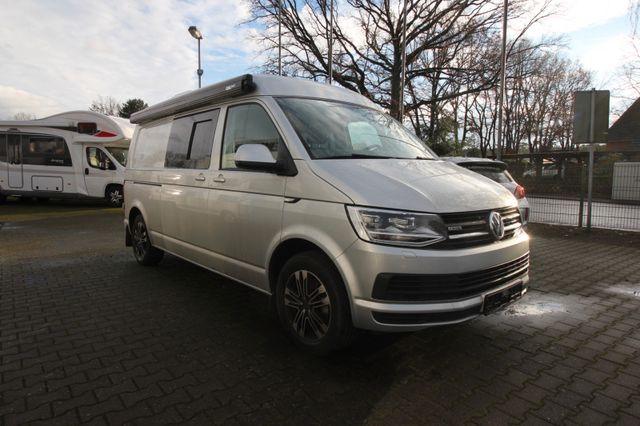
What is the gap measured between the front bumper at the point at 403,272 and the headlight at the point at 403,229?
0.05m

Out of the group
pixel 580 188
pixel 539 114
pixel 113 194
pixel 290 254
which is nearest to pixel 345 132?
pixel 290 254

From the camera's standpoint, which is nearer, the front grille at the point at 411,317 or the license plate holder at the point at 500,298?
the front grille at the point at 411,317

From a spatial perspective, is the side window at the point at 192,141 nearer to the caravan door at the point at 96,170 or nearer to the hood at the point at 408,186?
the hood at the point at 408,186

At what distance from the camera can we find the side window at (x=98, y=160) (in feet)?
A: 50.2

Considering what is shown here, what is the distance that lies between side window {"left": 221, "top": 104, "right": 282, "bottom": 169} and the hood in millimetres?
627

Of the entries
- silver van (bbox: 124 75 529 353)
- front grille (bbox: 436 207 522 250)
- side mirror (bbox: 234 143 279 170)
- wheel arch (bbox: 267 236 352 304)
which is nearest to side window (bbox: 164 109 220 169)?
silver van (bbox: 124 75 529 353)

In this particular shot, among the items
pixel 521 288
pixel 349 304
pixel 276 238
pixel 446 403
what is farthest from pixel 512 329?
pixel 276 238

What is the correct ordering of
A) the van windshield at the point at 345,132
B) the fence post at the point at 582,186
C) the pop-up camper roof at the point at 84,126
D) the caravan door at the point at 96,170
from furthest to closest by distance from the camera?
the caravan door at the point at 96,170 < the pop-up camper roof at the point at 84,126 < the fence post at the point at 582,186 < the van windshield at the point at 345,132

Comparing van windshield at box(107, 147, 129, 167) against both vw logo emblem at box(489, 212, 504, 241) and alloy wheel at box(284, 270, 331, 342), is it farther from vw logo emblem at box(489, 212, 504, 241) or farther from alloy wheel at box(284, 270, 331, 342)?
vw logo emblem at box(489, 212, 504, 241)

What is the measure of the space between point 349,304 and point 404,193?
0.85m

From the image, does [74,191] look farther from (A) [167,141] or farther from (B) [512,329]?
(B) [512,329]

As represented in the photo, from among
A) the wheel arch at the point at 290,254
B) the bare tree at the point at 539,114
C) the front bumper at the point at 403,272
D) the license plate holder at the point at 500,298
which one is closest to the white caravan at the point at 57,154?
the wheel arch at the point at 290,254

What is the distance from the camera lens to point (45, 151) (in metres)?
15.2

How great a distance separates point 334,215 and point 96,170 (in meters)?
14.8
